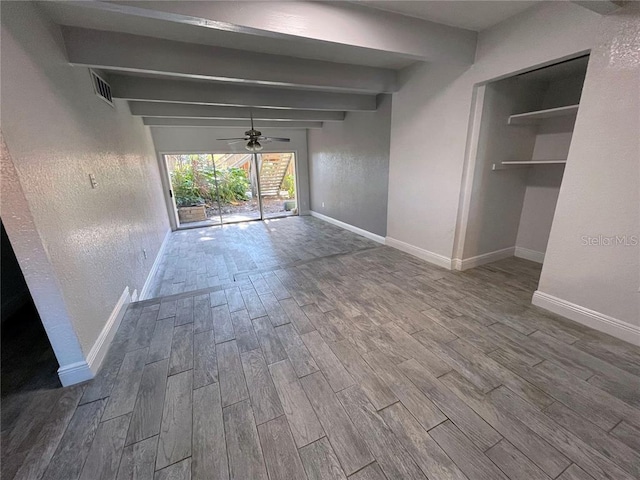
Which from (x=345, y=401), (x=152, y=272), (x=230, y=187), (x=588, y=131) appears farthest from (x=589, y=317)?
(x=230, y=187)

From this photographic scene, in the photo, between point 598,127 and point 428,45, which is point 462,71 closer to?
point 428,45

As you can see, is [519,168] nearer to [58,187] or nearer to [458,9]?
[458,9]

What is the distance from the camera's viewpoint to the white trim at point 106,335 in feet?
5.98

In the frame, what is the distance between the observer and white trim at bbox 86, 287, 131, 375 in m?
1.82

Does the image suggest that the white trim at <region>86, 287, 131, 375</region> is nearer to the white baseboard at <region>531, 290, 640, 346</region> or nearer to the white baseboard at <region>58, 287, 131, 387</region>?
the white baseboard at <region>58, 287, 131, 387</region>

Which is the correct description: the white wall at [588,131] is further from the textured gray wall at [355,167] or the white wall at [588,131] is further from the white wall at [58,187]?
the white wall at [58,187]

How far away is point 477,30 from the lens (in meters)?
2.54

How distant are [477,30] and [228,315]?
12.4ft

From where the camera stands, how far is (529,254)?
11.8 feet

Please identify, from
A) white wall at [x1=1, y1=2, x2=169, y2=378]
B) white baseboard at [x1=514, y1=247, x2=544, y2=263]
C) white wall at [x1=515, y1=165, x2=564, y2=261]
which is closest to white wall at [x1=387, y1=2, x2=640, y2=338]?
white wall at [x1=515, y1=165, x2=564, y2=261]

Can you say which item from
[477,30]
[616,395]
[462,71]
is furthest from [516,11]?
[616,395]

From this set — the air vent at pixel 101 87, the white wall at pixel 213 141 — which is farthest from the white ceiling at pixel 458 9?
the white wall at pixel 213 141

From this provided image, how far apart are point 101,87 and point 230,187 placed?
486 centimetres

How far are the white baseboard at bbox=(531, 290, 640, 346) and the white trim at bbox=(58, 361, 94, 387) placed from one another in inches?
149
